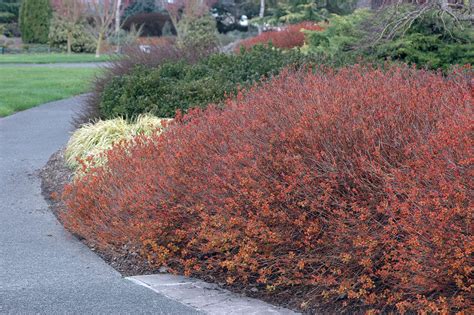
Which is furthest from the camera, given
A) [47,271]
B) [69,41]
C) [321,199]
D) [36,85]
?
[69,41]

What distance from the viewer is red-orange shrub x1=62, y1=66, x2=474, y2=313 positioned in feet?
15.9

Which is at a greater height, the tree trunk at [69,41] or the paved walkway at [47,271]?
the paved walkway at [47,271]

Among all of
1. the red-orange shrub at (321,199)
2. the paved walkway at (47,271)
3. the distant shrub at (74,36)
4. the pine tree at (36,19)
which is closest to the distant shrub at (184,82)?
the paved walkway at (47,271)

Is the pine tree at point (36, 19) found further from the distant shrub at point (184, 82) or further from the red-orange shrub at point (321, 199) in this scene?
the red-orange shrub at point (321, 199)

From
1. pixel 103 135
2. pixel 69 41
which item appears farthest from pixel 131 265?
pixel 69 41

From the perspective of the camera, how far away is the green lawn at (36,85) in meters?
19.8

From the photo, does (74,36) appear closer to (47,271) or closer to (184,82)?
(184,82)

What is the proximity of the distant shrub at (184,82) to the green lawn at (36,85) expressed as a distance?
19.4 ft

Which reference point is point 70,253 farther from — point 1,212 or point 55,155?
point 55,155

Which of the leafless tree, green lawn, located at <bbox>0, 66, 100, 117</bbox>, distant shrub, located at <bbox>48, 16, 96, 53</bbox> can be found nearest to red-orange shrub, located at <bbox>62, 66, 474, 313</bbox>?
green lawn, located at <bbox>0, 66, 100, 117</bbox>

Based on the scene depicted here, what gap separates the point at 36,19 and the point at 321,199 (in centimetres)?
4665

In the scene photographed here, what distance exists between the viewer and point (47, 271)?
21.0ft

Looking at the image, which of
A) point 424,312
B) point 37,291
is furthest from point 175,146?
point 424,312

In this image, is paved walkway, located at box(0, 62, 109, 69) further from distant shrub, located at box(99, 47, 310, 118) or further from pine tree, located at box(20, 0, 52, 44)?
distant shrub, located at box(99, 47, 310, 118)
